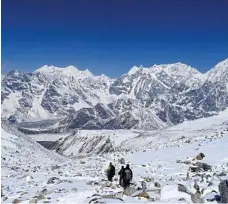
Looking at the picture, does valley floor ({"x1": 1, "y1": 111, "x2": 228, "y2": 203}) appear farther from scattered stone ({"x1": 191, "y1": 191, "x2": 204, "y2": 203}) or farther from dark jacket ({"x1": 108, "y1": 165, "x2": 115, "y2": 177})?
dark jacket ({"x1": 108, "y1": 165, "x2": 115, "y2": 177})

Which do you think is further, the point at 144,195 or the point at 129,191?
the point at 129,191

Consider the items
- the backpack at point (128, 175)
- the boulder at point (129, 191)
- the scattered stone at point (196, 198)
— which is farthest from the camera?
the backpack at point (128, 175)

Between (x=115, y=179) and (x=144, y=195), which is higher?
(x=115, y=179)

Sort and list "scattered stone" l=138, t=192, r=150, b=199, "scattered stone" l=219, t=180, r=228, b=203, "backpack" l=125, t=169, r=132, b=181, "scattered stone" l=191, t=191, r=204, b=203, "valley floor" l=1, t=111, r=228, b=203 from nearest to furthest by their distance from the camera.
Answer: "scattered stone" l=219, t=180, r=228, b=203, "scattered stone" l=191, t=191, r=204, b=203, "scattered stone" l=138, t=192, r=150, b=199, "valley floor" l=1, t=111, r=228, b=203, "backpack" l=125, t=169, r=132, b=181

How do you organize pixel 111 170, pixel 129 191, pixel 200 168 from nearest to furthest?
pixel 129 191
pixel 111 170
pixel 200 168

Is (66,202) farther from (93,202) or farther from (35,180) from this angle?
(35,180)

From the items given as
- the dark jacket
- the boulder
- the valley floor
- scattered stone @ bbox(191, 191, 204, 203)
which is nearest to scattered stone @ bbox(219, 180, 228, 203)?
scattered stone @ bbox(191, 191, 204, 203)

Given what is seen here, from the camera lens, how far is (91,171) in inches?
1626

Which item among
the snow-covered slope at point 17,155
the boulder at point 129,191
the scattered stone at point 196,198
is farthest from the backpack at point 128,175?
the snow-covered slope at point 17,155

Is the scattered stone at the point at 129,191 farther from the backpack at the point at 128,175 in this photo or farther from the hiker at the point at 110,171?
the hiker at the point at 110,171

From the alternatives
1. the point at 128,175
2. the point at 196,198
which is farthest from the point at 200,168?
the point at 196,198

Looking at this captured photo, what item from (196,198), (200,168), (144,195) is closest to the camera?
(196,198)

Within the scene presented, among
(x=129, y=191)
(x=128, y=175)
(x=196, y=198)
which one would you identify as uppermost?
(x=128, y=175)

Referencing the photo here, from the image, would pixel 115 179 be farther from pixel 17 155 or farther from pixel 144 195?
pixel 17 155
